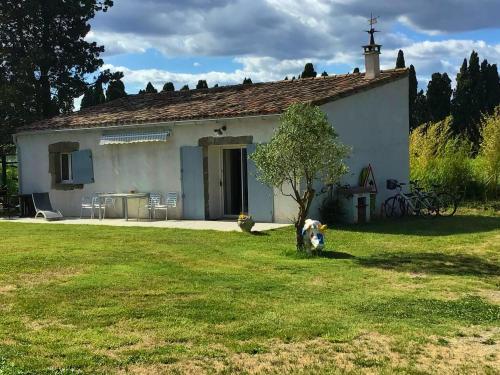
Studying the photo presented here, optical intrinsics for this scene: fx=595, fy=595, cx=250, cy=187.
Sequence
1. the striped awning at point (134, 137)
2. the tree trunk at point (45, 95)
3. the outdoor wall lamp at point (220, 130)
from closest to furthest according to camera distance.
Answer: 1. the outdoor wall lamp at point (220, 130)
2. the striped awning at point (134, 137)
3. the tree trunk at point (45, 95)

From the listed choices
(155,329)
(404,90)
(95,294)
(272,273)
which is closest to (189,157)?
(404,90)

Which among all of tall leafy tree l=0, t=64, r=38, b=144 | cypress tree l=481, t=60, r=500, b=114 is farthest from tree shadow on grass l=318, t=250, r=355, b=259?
cypress tree l=481, t=60, r=500, b=114

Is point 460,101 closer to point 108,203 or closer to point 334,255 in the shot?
point 108,203

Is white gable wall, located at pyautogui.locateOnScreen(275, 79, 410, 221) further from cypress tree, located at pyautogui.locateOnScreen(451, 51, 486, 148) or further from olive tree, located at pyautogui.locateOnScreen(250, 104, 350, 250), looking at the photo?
cypress tree, located at pyautogui.locateOnScreen(451, 51, 486, 148)

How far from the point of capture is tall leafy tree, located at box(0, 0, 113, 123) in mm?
22906

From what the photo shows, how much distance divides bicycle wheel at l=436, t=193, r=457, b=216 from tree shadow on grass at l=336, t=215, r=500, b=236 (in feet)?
2.81

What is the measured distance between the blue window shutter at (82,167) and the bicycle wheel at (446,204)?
10.2 meters

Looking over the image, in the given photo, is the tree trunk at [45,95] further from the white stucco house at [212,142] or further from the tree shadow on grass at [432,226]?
A: the tree shadow on grass at [432,226]

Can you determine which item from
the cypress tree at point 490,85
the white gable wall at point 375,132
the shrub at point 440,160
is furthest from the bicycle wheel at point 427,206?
the cypress tree at point 490,85

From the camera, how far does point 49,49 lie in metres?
24.0

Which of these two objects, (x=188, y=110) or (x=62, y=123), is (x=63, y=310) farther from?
(x=62, y=123)

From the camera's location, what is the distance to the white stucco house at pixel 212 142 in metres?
15.0

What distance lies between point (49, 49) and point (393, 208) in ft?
50.4

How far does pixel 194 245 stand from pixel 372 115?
7647mm
